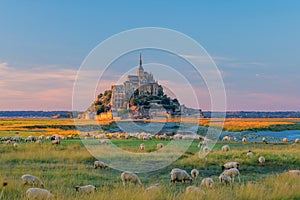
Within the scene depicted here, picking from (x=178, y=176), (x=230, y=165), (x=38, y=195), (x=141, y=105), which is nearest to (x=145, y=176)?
(x=178, y=176)

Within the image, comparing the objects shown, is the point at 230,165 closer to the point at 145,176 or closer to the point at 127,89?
the point at 145,176

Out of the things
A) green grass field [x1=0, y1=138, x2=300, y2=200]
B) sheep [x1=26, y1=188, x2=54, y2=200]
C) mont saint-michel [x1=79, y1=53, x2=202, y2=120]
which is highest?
mont saint-michel [x1=79, y1=53, x2=202, y2=120]

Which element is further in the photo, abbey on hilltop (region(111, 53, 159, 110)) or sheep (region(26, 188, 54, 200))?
abbey on hilltop (region(111, 53, 159, 110))

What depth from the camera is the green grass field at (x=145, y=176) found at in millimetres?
9797

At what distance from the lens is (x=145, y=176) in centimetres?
1536

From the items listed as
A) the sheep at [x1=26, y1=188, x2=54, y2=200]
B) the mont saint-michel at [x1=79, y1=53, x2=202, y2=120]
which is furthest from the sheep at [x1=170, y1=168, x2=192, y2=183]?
the mont saint-michel at [x1=79, y1=53, x2=202, y2=120]

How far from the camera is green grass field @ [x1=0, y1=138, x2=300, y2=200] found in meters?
9.80

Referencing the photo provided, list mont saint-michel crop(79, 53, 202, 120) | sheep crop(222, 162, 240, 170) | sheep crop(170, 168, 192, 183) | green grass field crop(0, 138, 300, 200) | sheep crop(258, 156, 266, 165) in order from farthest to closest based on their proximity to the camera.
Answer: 1. mont saint-michel crop(79, 53, 202, 120)
2. sheep crop(258, 156, 266, 165)
3. sheep crop(222, 162, 240, 170)
4. sheep crop(170, 168, 192, 183)
5. green grass field crop(0, 138, 300, 200)

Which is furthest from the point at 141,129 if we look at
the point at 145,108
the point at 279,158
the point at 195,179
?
the point at 195,179

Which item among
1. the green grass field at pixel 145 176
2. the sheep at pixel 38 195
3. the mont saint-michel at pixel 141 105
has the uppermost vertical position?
the mont saint-michel at pixel 141 105

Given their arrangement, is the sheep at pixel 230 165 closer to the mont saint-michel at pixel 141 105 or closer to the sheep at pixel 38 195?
the sheep at pixel 38 195

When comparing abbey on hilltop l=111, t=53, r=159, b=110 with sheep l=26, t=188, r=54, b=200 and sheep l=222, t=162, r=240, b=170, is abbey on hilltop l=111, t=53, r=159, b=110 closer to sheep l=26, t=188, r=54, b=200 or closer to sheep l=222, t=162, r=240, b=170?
sheep l=222, t=162, r=240, b=170

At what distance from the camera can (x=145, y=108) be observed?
4509cm

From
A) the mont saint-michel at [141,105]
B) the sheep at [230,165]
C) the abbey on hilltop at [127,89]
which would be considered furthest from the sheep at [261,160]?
the mont saint-michel at [141,105]
